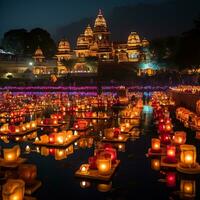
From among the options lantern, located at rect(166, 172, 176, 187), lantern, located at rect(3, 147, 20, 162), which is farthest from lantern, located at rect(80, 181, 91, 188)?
lantern, located at rect(3, 147, 20, 162)

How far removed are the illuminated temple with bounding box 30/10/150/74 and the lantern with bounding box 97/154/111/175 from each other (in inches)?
2183

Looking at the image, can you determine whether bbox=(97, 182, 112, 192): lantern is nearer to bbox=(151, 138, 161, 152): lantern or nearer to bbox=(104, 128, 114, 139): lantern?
bbox=(151, 138, 161, 152): lantern

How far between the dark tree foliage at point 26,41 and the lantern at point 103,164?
69.9m

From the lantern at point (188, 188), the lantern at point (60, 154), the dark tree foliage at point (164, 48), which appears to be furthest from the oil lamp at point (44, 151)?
the dark tree foliage at point (164, 48)

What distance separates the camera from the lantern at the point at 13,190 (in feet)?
26.8

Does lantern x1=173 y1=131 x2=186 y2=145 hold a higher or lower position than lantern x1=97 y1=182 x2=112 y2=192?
higher

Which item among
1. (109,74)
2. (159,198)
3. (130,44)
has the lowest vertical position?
(159,198)

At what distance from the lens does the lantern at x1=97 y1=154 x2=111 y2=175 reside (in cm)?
1072

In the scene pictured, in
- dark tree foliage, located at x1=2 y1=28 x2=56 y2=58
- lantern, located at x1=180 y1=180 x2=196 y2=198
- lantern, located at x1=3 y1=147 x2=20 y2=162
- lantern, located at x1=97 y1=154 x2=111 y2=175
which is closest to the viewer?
lantern, located at x1=180 y1=180 x2=196 y2=198

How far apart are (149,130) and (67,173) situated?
8.17 meters

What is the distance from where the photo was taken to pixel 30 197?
920 centimetres

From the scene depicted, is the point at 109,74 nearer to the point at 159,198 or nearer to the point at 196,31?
the point at 196,31

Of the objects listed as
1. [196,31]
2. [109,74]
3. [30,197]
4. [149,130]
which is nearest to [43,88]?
[109,74]

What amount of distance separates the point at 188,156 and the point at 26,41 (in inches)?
2875
